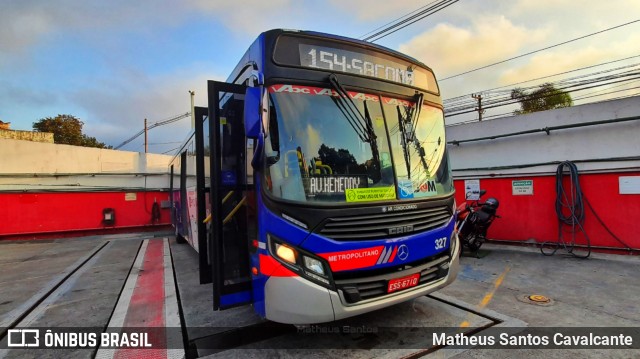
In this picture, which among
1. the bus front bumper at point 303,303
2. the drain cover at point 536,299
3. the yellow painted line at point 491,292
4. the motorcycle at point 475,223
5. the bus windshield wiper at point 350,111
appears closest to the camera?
the bus front bumper at point 303,303

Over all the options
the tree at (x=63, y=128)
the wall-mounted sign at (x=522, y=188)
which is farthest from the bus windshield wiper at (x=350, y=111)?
the tree at (x=63, y=128)

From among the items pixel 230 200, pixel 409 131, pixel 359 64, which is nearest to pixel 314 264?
pixel 230 200

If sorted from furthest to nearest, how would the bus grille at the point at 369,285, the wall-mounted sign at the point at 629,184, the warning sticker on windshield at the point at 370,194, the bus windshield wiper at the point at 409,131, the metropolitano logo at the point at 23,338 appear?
the wall-mounted sign at the point at 629,184 → the metropolitano logo at the point at 23,338 → the bus windshield wiper at the point at 409,131 → the warning sticker on windshield at the point at 370,194 → the bus grille at the point at 369,285

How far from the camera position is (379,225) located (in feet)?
10.0

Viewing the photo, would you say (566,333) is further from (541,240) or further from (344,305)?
(541,240)

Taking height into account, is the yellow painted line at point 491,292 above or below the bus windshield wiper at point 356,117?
below

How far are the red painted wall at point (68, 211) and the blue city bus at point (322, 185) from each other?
41.6ft

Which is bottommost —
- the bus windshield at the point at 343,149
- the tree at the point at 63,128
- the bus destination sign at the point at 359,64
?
the bus windshield at the point at 343,149

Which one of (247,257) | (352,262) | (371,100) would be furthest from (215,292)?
(371,100)

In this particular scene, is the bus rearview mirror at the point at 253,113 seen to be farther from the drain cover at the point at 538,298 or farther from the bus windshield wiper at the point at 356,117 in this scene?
the drain cover at the point at 538,298

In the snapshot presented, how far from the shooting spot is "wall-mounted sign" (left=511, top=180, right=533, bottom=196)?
7.69 metres

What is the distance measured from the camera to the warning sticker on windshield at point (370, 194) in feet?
9.94

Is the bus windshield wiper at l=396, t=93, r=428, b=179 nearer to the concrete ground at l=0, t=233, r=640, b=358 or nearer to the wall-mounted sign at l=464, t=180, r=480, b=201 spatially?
the concrete ground at l=0, t=233, r=640, b=358

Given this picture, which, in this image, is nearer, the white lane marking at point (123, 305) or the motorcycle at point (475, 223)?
the white lane marking at point (123, 305)
